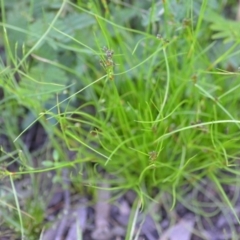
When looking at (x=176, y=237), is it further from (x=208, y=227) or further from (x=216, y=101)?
(x=216, y=101)

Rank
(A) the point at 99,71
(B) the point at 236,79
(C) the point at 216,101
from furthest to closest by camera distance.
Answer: (A) the point at 99,71
(B) the point at 236,79
(C) the point at 216,101

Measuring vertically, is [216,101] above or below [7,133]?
above

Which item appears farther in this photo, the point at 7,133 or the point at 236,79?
the point at 7,133

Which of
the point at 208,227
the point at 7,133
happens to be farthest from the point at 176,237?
the point at 7,133

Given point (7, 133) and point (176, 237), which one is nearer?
point (176, 237)

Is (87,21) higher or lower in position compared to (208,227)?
higher

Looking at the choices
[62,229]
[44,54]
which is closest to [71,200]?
[62,229]

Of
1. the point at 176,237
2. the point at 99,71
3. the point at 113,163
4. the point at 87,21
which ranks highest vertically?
the point at 87,21

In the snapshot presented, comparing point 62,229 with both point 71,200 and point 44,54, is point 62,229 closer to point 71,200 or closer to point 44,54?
point 71,200

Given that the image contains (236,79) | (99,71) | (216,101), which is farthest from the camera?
(99,71)
